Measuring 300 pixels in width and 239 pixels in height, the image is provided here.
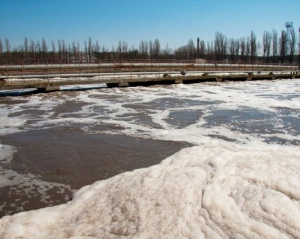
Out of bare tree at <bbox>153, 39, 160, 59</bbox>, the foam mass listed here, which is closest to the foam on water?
the foam mass

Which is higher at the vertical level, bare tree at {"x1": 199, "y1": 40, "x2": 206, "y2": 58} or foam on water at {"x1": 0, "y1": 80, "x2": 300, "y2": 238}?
bare tree at {"x1": 199, "y1": 40, "x2": 206, "y2": 58}

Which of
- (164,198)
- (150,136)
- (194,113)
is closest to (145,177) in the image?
(164,198)

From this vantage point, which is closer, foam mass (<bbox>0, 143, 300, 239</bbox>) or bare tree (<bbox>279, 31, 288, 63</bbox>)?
foam mass (<bbox>0, 143, 300, 239</bbox>)

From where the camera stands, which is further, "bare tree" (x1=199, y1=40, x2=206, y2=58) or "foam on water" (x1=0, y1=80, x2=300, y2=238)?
"bare tree" (x1=199, y1=40, x2=206, y2=58)

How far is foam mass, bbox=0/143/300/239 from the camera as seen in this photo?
2482mm

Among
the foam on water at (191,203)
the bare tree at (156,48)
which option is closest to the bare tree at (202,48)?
the bare tree at (156,48)

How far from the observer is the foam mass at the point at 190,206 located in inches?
97.7

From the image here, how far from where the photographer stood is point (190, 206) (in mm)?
2746

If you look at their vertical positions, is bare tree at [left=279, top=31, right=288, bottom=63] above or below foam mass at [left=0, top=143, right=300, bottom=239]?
above

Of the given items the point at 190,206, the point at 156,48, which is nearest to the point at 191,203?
the point at 190,206

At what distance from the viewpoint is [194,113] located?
11.2 meters

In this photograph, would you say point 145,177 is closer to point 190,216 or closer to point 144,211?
point 144,211

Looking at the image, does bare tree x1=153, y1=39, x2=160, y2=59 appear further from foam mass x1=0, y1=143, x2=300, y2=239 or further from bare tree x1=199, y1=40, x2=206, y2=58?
foam mass x1=0, y1=143, x2=300, y2=239

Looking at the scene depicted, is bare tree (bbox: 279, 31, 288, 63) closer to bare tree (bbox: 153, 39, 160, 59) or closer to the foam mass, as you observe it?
bare tree (bbox: 153, 39, 160, 59)
